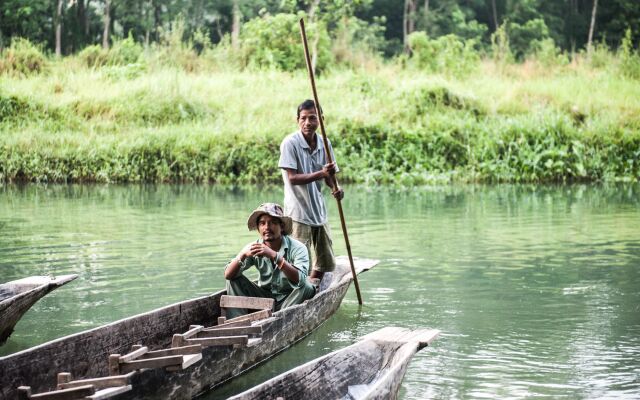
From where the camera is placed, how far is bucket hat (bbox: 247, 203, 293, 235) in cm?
582

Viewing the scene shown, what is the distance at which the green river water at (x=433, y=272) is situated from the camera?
568cm

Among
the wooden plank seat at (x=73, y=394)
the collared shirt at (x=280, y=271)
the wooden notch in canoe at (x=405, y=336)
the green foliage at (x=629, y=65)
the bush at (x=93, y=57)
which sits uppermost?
the bush at (x=93, y=57)

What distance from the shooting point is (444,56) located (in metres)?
22.5

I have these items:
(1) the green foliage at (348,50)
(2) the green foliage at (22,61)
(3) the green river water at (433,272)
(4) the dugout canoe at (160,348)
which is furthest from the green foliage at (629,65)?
(4) the dugout canoe at (160,348)

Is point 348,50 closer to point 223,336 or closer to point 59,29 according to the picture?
point 59,29

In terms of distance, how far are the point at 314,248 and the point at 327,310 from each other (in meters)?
0.49

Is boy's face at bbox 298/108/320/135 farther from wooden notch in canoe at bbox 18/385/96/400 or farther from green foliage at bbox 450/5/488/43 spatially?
green foliage at bbox 450/5/488/43

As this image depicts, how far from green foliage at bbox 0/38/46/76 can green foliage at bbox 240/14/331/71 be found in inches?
190

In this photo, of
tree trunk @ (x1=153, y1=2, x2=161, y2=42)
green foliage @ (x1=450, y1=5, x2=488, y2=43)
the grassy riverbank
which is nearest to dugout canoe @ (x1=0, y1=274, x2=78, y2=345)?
the grassy riverbank

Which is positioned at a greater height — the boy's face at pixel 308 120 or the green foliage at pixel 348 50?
the green foliage at pixel 348 50

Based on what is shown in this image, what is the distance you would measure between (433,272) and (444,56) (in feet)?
46.7

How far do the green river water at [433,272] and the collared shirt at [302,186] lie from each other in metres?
0.79

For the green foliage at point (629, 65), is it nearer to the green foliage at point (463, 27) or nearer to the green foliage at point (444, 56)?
the green foliage at point (444, 56)

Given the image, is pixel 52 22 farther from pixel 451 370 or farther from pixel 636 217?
pixel 451 370
